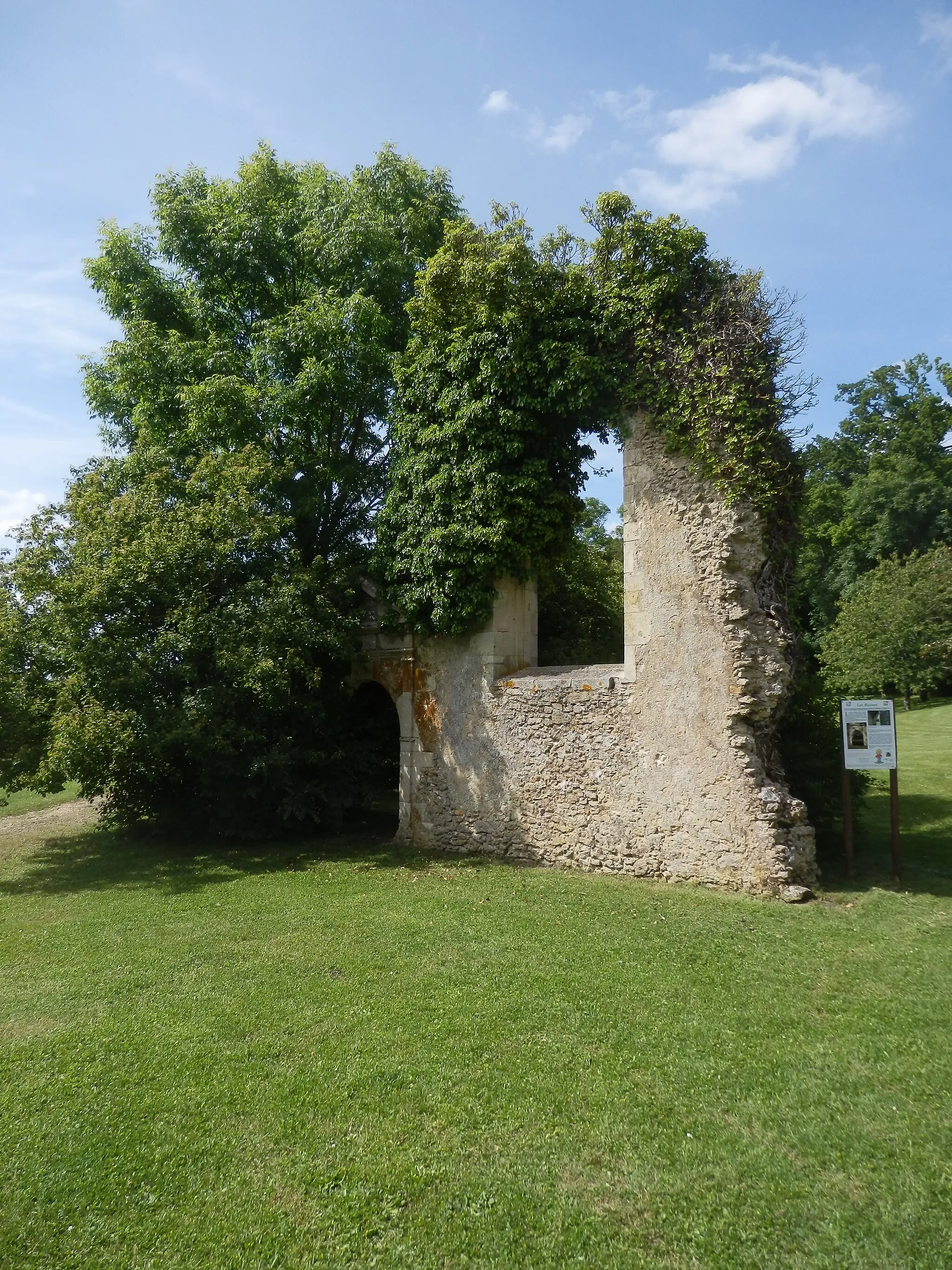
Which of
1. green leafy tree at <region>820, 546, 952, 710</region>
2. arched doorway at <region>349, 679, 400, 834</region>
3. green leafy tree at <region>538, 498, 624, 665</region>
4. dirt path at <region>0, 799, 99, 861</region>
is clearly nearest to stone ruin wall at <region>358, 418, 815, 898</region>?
arched doorway at <region>349, 679, 400, 834</region>

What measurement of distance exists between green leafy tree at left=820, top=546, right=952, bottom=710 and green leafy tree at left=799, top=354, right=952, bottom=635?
2.96 m

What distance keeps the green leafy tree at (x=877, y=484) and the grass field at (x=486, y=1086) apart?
85.7ft

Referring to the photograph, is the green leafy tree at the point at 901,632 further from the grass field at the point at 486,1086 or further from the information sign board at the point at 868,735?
the grass field at the point at 486,1086

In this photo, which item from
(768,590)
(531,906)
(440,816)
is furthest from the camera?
(440,816)

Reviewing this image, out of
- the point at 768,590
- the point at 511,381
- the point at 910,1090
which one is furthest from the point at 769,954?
the point at 511,381

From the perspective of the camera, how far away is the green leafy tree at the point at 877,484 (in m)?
33.4

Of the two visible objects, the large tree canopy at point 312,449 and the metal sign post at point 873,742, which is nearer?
the metal sign post at point 873,742

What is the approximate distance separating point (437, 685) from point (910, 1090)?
25.4 feet

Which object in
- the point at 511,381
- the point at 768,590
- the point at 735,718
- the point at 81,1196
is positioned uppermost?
the point at 511,381

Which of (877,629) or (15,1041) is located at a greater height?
(877,629)

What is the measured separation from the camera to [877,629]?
91.2ft

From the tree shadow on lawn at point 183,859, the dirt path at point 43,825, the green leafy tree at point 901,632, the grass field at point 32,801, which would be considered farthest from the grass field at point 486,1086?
the green leafy tree at point 901,632

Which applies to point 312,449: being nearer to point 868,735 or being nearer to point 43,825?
point 43,825

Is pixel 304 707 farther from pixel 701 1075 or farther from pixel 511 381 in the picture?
pixel 701 1075
